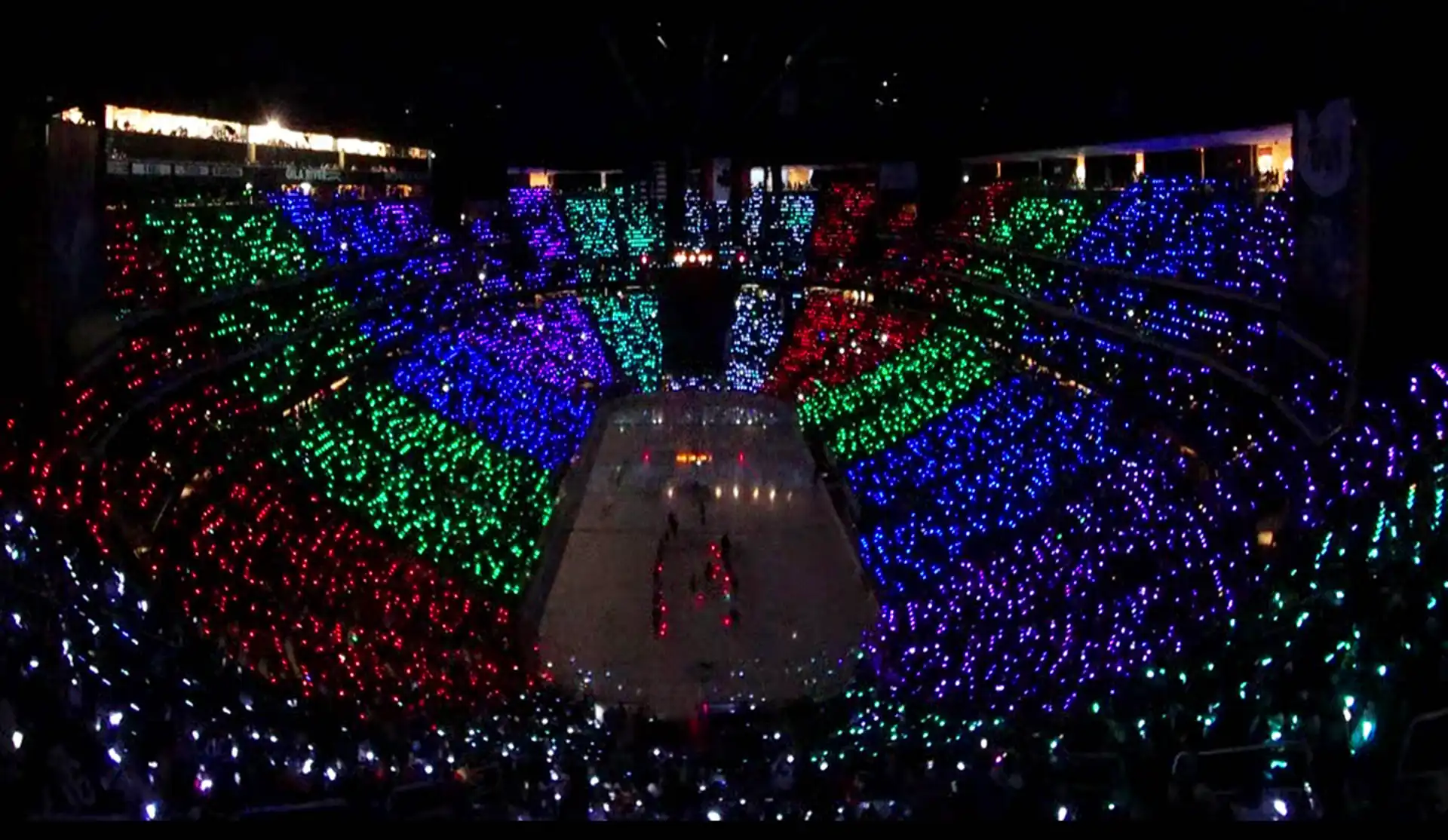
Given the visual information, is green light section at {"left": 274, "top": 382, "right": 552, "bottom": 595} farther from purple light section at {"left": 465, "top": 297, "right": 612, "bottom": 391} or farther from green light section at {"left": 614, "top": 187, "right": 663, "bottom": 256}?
green light section at {"left": 614, "top": 187, "right": 663, "bottom": 256}

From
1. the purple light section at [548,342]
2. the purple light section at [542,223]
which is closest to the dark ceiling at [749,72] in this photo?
the purple light section at [548,342]

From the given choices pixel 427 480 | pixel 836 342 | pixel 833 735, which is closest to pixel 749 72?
pixel 427 480

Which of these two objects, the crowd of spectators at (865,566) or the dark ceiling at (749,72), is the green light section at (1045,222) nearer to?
the crowd of spectators at (865,566)

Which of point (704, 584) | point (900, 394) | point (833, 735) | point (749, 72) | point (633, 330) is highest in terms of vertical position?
point (749, 72)

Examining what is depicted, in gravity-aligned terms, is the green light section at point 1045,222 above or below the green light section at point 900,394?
above

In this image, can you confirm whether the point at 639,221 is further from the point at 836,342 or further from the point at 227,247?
the point at 227,247

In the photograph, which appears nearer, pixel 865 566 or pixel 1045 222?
pixel 865 566

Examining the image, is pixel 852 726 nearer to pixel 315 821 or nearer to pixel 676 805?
pixel 676 805

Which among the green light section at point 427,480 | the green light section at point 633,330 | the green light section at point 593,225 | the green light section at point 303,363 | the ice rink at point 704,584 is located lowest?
the ice rink at point 704,584
